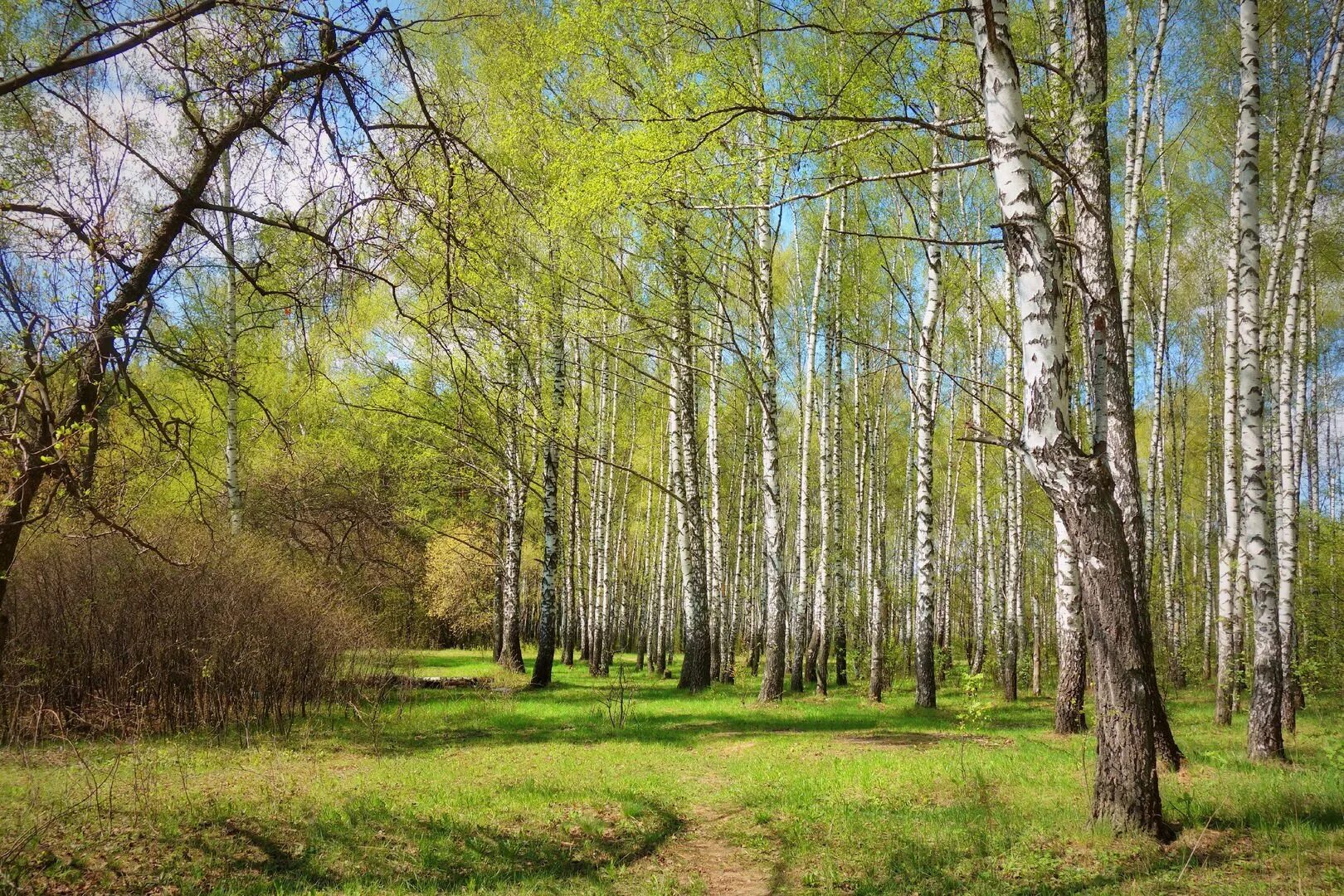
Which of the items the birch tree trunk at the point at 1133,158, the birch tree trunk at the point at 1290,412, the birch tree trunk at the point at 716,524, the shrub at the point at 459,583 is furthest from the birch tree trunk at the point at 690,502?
the shrub at the point at 459,583

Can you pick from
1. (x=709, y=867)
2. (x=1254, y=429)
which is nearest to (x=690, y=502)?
(x=1254, y=429)

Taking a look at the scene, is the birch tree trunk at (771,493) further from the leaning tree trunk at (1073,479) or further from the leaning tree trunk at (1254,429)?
the leaning tree trunk at (1073,479)

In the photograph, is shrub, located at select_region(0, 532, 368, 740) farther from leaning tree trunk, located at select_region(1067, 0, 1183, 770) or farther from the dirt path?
leaning tree trunk, located at select_region(1067, 0, 1183, 770)

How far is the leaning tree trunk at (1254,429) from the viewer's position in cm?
695

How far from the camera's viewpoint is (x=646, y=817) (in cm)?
589

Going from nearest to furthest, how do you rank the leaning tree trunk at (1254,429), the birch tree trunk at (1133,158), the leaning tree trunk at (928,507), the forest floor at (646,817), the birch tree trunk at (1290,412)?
the forest floor at (646,817) < the leaning tree trunk at (1254,429) < the birch tree trunk at (1290,412) < the birch tree trunk at (1133,158) < the leaning tree trunk at (928,507)

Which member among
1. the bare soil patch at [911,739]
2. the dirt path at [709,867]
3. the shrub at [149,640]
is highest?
the shrub at [149,640]

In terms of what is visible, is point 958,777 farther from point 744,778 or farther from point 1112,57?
point 1112,57

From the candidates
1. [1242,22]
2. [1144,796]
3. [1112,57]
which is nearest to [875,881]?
[1144,796]

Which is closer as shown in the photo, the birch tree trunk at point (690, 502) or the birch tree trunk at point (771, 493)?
the birch tree trunk at point (771, 493)

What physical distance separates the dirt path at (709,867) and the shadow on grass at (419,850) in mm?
151

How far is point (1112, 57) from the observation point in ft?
38.9

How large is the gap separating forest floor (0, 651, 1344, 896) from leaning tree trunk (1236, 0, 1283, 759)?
2.09 feet

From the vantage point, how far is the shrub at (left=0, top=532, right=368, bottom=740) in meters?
7.80
